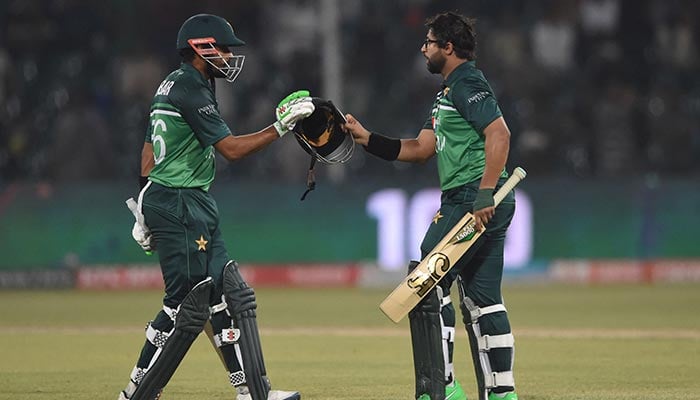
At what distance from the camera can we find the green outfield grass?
9.50m

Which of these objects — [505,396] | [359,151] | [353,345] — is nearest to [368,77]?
[359,151]

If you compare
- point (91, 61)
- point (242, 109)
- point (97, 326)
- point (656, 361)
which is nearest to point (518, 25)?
point (242, 109)

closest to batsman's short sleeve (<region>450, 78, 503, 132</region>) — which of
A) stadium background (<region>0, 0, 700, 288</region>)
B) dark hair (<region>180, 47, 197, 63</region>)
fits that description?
dark hair (<region>180, 47, 197, 63</region>)

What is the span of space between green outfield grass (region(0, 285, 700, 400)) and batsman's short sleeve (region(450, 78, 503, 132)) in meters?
2.02

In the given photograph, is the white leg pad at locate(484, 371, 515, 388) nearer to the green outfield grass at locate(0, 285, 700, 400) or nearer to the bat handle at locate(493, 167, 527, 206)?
the green outfield grass at locate(0, 285, 700, 400)

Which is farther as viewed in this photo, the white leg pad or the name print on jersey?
the white leg pad

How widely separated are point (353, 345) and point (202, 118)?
4.92 metres

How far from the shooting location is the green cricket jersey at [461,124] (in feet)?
26.4

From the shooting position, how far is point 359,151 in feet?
63.6

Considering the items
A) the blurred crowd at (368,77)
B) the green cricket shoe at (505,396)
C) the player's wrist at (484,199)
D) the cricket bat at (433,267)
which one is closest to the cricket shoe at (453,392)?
the green cricket shoe at (505,396)

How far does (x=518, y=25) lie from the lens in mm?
20531

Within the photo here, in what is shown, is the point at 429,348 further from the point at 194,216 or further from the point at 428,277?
the point at 194,216

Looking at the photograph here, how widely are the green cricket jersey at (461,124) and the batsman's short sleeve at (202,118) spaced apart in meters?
1.30

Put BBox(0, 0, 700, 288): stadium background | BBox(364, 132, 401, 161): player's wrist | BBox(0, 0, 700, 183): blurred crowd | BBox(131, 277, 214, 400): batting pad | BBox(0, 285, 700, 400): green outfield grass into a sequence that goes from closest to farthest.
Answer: BBox(131, 277, 214, 400): batting pad → BBox(364, 132, 401, 161): player's wrist → BBox(0, 285, 700, 400): green outfield grass → BBox(0, 0, 700, 288): stadium background → BBox(0, 0, 700, 183): blurred crowd
